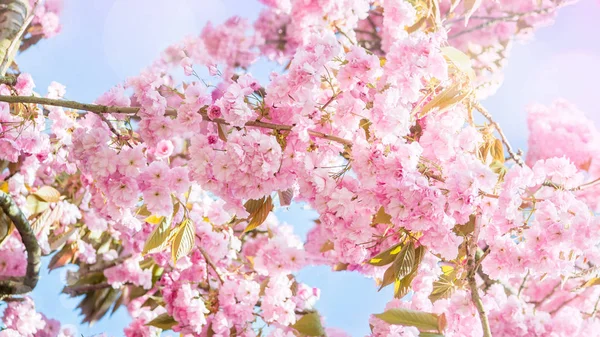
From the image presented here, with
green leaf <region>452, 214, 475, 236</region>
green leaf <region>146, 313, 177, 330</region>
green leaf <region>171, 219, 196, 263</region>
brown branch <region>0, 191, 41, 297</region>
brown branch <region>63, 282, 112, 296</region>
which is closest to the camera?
green leaf <region>452, 214, 475, 236</region>

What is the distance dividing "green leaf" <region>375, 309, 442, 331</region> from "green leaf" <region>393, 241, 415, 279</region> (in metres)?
0.08

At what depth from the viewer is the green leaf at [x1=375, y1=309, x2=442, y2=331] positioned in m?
1.26

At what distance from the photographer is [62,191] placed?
8.77 ft

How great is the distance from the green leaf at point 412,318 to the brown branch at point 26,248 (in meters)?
1.06

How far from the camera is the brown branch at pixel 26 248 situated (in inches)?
66.9

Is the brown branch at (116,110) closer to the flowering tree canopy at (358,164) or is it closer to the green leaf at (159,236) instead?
the flowering tree canopy at (358,164)

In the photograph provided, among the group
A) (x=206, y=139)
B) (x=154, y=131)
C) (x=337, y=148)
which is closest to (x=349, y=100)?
(x=337, y=148)

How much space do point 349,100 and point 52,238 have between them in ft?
5.81

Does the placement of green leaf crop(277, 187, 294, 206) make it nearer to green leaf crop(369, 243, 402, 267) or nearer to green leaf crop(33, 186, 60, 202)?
green leaf crop(369, 243, 402, 267)

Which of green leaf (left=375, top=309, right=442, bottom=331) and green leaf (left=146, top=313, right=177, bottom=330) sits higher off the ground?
green leaf (left=146, top=313, right=177, bottom=330)

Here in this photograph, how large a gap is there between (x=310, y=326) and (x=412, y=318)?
0.58m

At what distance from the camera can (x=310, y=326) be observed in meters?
1.81

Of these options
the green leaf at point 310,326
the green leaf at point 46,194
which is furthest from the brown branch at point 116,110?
the green leaf at point 46,194

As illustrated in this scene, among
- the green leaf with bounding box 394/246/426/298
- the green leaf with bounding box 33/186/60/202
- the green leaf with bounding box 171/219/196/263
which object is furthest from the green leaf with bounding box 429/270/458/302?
the green leaf with bounding box 33/186/60/202
